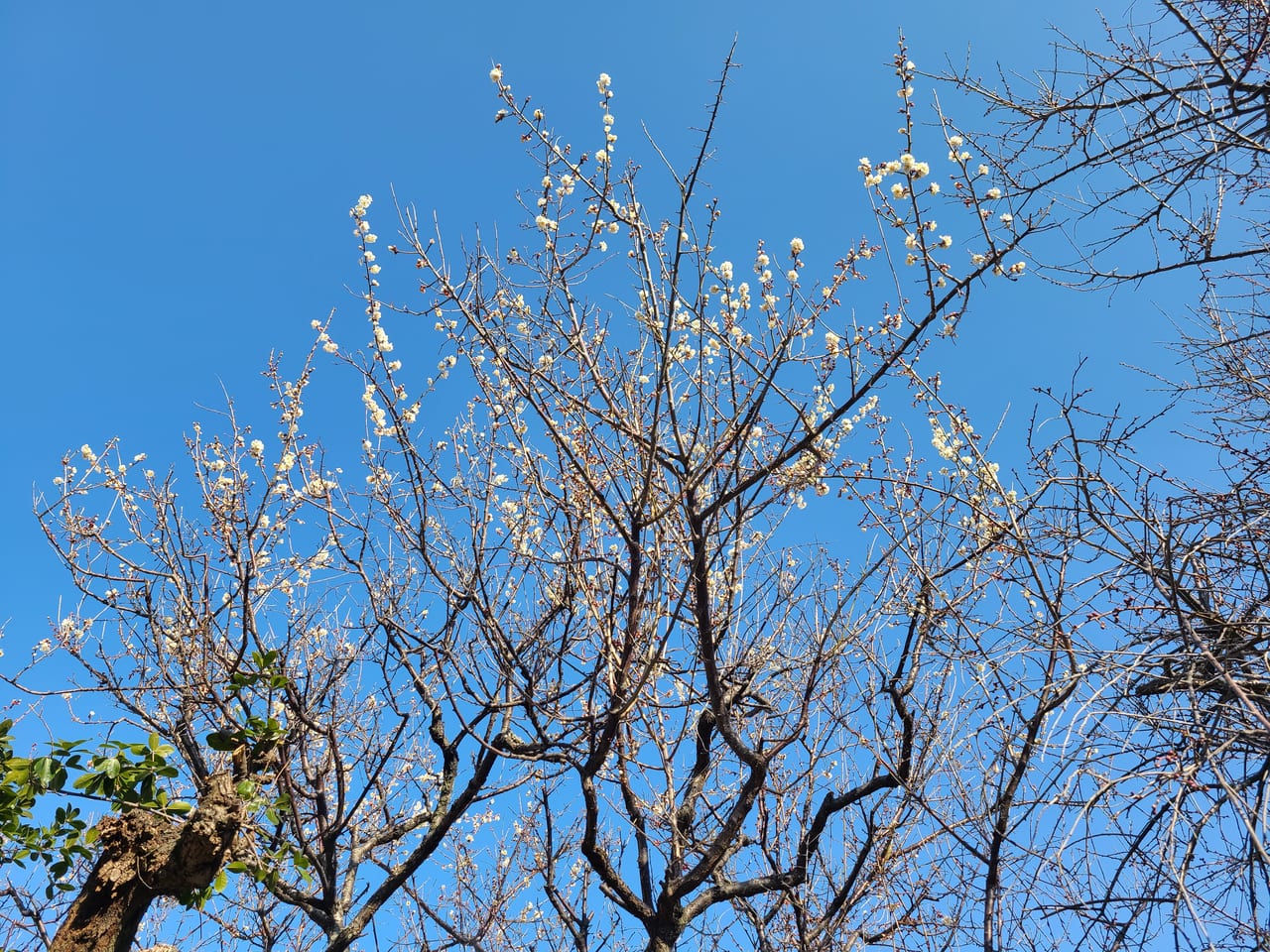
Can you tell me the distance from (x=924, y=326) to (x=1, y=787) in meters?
3.31

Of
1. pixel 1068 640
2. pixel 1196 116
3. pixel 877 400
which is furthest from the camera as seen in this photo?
pixel 877 400

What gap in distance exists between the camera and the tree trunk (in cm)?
255

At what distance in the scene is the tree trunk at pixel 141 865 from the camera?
8.36 ft

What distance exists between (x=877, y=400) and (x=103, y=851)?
12.5ft

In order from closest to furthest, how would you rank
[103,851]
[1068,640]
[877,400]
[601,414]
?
[1068,640] < [103,851] < [601,414] < [877,400]

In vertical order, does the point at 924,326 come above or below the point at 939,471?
below

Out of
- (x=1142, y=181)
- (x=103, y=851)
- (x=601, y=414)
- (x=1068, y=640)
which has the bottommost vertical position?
(x=103, y=851)

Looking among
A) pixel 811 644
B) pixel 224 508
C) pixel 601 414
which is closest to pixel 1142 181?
pixel 601 414

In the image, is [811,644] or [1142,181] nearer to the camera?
[1142,181]

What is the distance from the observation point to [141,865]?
2641 mm

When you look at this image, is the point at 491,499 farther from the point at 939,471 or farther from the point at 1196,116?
the point at 1196,116

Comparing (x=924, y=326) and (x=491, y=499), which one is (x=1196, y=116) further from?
(x=491, y=499)

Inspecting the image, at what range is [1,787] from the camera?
8.92 ft

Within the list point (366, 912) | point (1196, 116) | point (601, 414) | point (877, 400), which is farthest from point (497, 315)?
point (366, 912)
